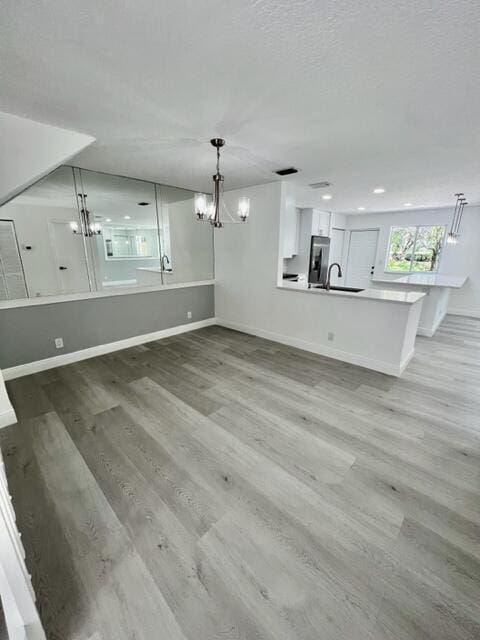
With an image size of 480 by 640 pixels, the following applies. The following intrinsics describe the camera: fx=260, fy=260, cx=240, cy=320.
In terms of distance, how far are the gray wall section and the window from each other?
530cm

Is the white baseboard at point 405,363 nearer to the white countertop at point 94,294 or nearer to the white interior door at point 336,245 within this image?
the white countertop at point 94,294

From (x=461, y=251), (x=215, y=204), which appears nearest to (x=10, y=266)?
(x=215, y=204)

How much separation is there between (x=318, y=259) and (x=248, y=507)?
5466 mm

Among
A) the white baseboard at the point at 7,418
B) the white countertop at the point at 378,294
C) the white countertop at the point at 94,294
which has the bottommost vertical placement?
the white baseboard at the point at 7,418

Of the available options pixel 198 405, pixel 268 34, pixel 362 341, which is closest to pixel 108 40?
pixel 268 34

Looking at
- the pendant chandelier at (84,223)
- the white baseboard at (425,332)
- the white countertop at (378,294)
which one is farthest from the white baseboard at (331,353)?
the pendant chandelier at (84,223)

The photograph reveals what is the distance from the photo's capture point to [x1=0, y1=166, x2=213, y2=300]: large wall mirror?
2.92 meters

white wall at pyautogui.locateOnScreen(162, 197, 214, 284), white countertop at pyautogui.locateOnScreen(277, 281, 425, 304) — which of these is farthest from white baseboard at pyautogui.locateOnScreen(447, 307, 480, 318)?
white wall at pyautogui.locateOnScreen(162, 197, 214, 284)

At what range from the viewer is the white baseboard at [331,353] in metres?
3.21

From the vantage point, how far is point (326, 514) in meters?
1.52

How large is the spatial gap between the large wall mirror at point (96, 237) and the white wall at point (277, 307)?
608 millimetres

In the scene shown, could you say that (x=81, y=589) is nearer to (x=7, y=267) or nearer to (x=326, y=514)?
(x=326, y=514)

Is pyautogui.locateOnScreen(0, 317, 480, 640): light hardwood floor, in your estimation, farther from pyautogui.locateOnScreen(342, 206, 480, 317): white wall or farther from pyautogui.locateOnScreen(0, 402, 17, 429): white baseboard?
pyautogui.locateOnScreen(342, 206, 480, 317): white wall

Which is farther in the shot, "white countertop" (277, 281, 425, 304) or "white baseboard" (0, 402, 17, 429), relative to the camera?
"white countertop" (277, 281, 425, 304)
